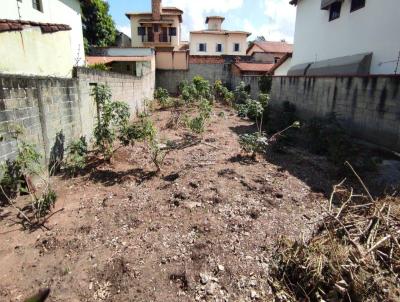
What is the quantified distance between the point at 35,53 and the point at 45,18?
19.8ft

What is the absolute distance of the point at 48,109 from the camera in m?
4.83

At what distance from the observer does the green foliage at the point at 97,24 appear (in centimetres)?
2184

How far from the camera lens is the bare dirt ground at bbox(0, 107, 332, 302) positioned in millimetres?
2666

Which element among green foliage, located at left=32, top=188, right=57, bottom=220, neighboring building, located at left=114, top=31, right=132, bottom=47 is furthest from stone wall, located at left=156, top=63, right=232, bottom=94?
green foliage, located at left=32, top=188, right=57, bottom=220

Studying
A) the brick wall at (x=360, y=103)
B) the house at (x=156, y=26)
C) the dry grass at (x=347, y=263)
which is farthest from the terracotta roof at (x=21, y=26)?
the house at (x=156, y=26)

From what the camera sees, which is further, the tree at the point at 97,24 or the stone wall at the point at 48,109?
the tree at the point at 97,24

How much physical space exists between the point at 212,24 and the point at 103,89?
3085 centimetres

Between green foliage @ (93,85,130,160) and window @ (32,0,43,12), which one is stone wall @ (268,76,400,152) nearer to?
green foliage @ (93,85,130,160)

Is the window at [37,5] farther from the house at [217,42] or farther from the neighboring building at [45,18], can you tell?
the house at [217,42]

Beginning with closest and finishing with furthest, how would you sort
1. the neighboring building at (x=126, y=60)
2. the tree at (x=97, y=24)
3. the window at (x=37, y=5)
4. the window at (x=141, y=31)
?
the window at (x=37, y=5) < the neighboring building at (x=126, y=60) < the tree at (x=97, y=24) < the window at (x=141, y=31)

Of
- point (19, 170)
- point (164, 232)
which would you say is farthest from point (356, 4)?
point (19, 170)

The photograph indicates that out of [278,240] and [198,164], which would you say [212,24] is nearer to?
[198,164]

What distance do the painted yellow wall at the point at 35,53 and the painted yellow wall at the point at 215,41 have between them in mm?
24632

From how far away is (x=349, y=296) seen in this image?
2357 mm
